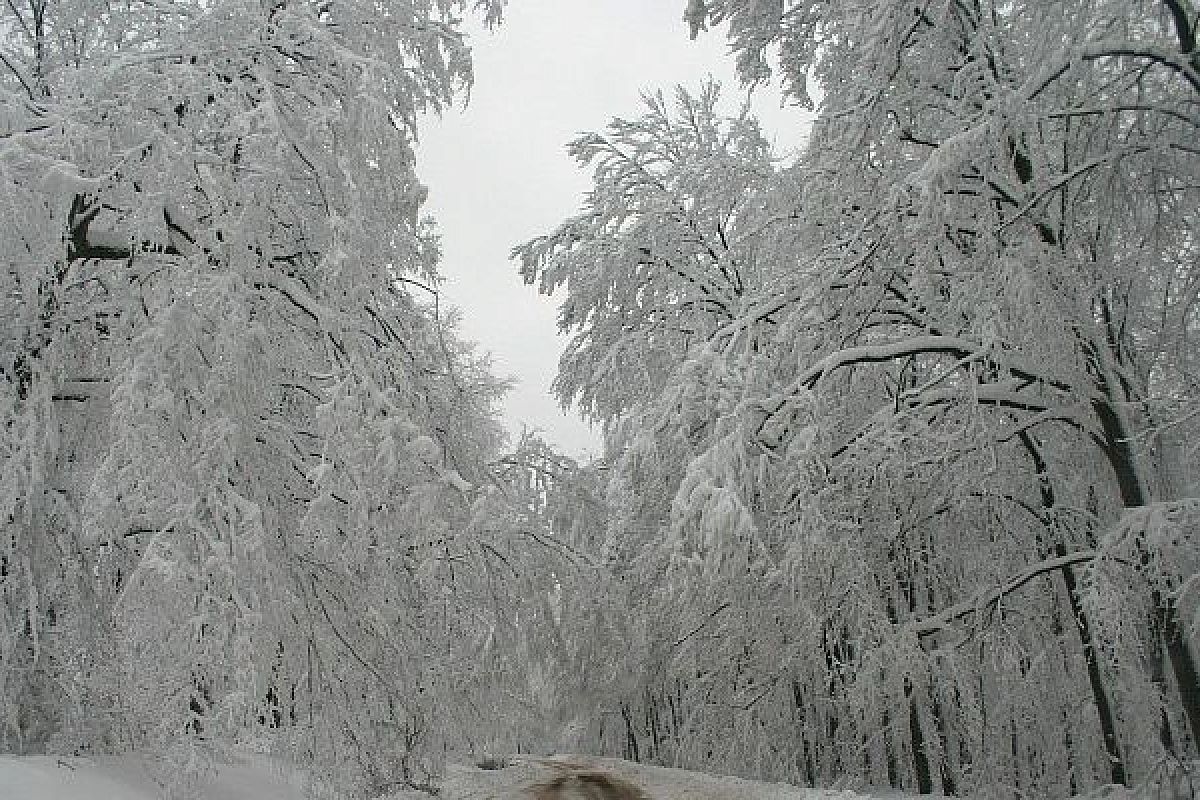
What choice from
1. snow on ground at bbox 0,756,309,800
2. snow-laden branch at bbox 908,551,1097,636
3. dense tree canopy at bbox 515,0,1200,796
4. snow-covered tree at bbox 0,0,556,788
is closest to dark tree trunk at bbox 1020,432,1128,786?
dense tree canopy at bbox 515,0,1200,796

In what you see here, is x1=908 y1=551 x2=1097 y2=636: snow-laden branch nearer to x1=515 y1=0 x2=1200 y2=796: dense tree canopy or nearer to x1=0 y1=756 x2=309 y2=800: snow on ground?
x1=515 y1=0 x2=1200 y2=796: dense tree canopy

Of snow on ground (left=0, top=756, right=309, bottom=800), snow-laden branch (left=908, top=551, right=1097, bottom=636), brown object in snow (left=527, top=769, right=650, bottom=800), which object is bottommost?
brown object in snow (left=527, top=769, right=650, bottom=800)

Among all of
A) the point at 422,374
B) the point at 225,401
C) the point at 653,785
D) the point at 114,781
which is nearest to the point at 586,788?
the point at 653,785

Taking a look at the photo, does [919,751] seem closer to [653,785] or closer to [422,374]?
[653,785]

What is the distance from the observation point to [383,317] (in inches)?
274

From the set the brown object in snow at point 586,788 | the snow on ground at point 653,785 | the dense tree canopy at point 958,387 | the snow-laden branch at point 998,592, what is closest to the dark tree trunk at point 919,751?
the dense tree canopy at point 958,387

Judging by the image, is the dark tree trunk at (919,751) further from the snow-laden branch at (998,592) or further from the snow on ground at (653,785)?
the snow-laden branch at (998,592)

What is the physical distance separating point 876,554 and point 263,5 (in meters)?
7.25

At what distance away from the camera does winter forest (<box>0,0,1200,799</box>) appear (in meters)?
5.55

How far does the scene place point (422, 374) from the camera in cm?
705

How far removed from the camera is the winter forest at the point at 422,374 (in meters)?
5.55

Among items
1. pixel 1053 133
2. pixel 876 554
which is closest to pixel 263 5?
pixel 1053 133

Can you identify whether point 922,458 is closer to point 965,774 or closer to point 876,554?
point 876,554

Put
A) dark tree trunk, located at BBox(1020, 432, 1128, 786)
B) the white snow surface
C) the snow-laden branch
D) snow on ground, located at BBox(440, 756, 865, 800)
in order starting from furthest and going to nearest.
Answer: snow on ground, located at BBox(440, 756, 865, 800), dark tree trunk, located at BBox(1020, 432, 1128, 786), the snow-laden branch, the white snow surface
